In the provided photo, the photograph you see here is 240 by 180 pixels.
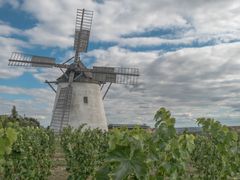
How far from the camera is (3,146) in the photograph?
432 cm

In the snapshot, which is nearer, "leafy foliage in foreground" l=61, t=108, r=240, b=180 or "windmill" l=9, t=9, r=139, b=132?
"leafy foliage in foreground" l=61, t=108, r=240, b=180

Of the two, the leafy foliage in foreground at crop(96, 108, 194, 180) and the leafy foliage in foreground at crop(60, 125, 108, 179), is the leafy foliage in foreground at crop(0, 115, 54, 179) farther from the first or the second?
the leafy foliage in foreground at crop(96, 108, 194, 180)

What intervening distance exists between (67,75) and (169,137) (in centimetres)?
2835

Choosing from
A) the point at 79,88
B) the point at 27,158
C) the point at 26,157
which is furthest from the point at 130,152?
the point at 79,88

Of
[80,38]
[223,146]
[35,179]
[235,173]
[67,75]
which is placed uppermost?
[80,38]

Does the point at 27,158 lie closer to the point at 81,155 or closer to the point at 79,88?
the point at 81,155

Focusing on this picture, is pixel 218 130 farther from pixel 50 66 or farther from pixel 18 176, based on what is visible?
pixel 50 66

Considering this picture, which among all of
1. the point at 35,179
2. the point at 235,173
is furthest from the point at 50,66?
the point at 235,173

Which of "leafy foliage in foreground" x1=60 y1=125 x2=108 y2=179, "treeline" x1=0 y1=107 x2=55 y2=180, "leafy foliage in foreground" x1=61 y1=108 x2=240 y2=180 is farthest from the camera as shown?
"leafy foliage in foreground" x1=60 y1=125 x2=108 y2=179

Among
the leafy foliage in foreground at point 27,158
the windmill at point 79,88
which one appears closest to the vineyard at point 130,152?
the leafy foliage in foreground at point 27,158

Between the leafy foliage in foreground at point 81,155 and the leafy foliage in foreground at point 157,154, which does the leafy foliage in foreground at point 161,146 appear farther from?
the leafy foliage in foreground at point 81,155

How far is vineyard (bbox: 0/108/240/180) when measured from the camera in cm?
366

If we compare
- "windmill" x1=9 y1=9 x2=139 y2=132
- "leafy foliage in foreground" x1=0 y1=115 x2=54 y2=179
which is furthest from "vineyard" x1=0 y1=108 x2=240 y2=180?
"windmill" x1=9 y1=9 x2=139 y2=132

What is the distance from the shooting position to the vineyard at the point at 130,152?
366 centimetres
